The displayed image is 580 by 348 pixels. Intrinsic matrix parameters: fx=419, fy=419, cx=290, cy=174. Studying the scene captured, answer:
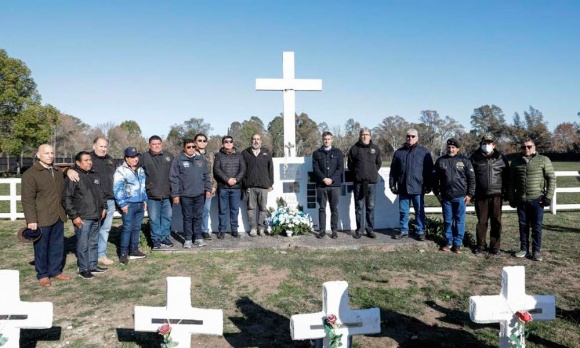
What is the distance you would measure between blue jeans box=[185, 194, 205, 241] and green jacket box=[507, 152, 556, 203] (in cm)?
512

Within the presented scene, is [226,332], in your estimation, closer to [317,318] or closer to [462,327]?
[317,318]

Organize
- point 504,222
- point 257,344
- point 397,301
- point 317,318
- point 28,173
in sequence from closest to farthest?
point 317,318 < point 257,344 < point 397,301 < point 28,173 < point 504,222

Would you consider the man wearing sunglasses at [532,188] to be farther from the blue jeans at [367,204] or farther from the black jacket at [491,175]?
the blue jeans at [367,204]

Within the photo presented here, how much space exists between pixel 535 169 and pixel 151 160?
19.8 feet

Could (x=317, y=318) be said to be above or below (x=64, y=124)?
below

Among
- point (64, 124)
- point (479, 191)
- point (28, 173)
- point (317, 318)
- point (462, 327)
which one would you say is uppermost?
point (64, 124)

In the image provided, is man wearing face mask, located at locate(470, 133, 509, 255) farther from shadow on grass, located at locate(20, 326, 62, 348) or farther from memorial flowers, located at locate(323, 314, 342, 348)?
shadow on grass, located at locate(20, 326, 62, 348)

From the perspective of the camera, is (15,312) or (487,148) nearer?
(15,312)

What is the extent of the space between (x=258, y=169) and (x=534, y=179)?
4.50 metres

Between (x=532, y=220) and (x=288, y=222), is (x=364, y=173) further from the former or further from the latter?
(x=532, y=220)

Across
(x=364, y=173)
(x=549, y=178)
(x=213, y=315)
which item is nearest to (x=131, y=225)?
(x=213, y=315)

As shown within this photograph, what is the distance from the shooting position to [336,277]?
5656 millimetres

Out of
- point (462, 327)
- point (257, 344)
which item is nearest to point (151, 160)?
point (257, 344)

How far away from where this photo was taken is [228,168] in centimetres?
752
